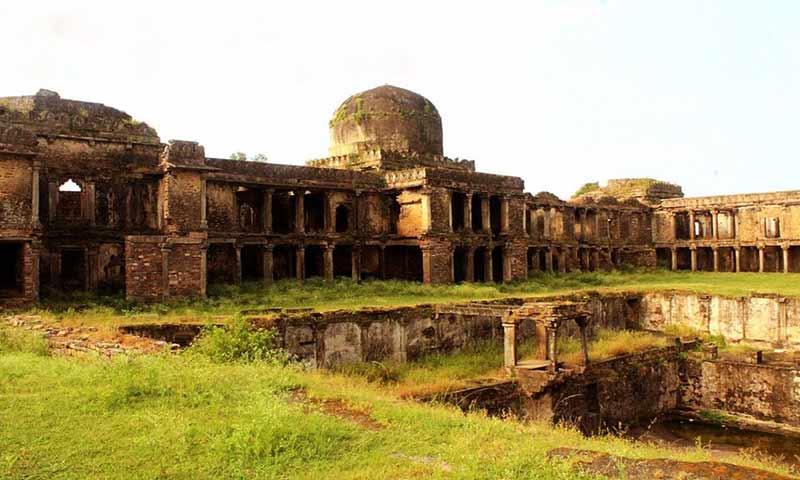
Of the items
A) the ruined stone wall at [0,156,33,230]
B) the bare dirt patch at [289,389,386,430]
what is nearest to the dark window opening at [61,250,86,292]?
the ruined stone wall at [0,156,33,230]

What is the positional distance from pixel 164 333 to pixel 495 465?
12251 mm

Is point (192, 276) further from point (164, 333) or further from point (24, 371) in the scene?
point (24, 371)

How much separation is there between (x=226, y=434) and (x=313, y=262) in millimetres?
24173

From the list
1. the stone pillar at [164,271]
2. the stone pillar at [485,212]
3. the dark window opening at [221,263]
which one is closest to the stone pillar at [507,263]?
the stone pillar at [485,212]

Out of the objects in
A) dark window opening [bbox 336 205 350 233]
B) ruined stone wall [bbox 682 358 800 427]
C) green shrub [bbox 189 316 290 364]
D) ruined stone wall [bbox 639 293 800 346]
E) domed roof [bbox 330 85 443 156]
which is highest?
domed roof [bbox 330 85 443 156]

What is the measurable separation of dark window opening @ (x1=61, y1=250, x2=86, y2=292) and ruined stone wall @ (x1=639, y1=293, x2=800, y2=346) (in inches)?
872

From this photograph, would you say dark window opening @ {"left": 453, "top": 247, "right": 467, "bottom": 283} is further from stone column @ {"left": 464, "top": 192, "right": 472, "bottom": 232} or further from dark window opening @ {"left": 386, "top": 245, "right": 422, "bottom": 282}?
dark window opening @ {"left": 386, "top": 245, "right": 422, "bottom": 282}

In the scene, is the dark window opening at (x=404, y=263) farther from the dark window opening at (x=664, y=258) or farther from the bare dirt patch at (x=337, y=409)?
the dark window opening at (x=664, y=258)

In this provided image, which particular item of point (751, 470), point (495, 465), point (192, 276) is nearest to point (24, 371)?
point (495, 465)

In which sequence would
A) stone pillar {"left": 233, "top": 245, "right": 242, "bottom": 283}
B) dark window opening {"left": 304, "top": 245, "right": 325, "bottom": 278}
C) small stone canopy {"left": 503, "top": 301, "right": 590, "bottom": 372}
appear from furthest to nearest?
1. dark window opening {"left": 304, "top": 245, "right": 325, "bottom": 278}
2. stone pillar {"left": 233, "top": 245, "right": 242, "bottom": 283}
3. small stone canopy {"left": 503, "top": 301, "right": 590, "bottom": 372}

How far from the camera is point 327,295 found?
2481 centimetres

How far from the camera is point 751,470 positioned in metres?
6.88

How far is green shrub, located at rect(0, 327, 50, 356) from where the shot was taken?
1288 centimetres

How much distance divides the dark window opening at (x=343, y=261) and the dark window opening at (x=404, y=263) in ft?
5.63
